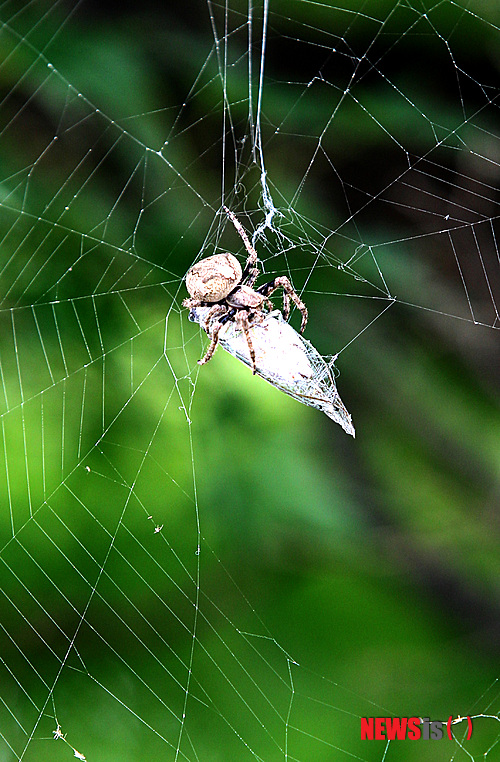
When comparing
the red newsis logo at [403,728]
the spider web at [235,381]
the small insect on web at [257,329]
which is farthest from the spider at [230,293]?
the red newsis logo at [403,728]

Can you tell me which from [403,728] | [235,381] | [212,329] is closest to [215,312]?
[212,329]

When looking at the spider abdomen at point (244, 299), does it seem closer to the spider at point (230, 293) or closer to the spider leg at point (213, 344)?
the spider at point (230, 293)

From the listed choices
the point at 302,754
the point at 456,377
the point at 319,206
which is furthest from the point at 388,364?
the point at 302,754

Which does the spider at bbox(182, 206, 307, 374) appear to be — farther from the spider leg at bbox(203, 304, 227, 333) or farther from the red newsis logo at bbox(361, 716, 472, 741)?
the red newsis logo at bbox(361, 716, 472, 741)

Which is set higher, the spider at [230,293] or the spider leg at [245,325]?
the spider at [230,293]

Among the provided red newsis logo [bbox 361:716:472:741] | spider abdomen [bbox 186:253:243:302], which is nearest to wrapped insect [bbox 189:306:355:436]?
spider abdomen [bbox 186:253:243:302]
